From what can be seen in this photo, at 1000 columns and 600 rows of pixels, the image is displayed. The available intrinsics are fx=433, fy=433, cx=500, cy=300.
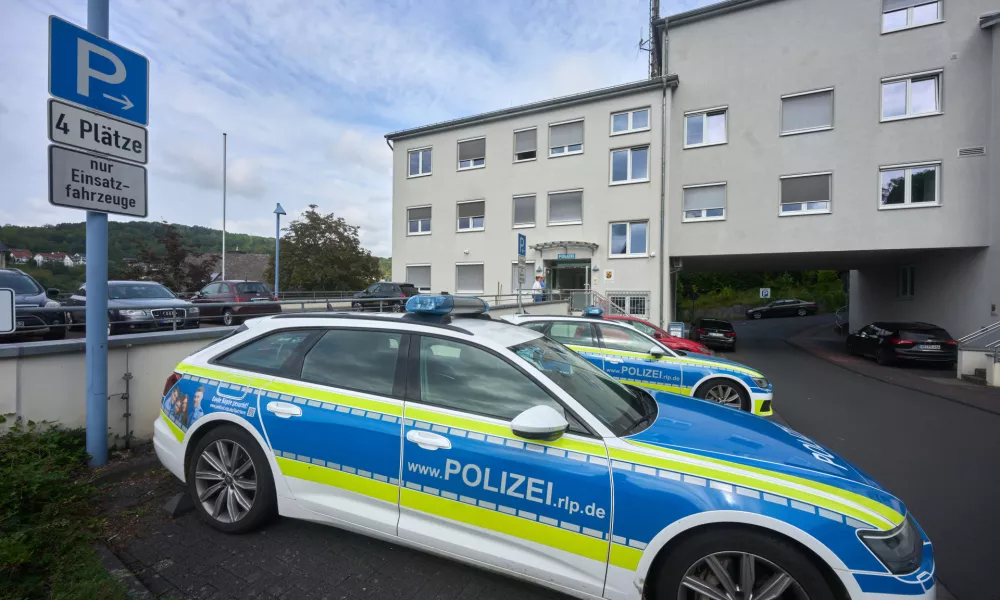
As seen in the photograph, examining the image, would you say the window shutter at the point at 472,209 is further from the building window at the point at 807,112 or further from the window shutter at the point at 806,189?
the building window at the point at 807,112

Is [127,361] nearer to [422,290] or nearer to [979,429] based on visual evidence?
[979,429]

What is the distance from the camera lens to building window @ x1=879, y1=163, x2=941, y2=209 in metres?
14.1

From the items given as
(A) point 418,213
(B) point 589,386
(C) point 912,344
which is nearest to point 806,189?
(C) point 912,344

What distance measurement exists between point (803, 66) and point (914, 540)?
61.8 ft

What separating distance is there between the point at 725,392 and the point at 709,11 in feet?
54.7

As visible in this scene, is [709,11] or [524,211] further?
[524,211]

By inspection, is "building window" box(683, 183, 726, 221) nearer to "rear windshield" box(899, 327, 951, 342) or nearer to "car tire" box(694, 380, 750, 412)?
"rear windshield" box(899, 327, 951, 342)

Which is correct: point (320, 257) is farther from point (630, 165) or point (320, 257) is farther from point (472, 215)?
point (630, 165)

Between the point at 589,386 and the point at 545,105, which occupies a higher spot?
the point at 545,105

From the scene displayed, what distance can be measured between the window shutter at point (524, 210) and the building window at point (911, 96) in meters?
12.7

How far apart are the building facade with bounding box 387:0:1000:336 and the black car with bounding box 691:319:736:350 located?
2.05 m

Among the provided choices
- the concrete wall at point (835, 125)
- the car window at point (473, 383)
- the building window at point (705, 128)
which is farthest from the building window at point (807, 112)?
the car window at point (473, 383)

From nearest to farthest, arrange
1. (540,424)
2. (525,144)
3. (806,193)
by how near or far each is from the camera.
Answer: (540,424)
(806,193)
(525,144)

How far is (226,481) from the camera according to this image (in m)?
3.03
